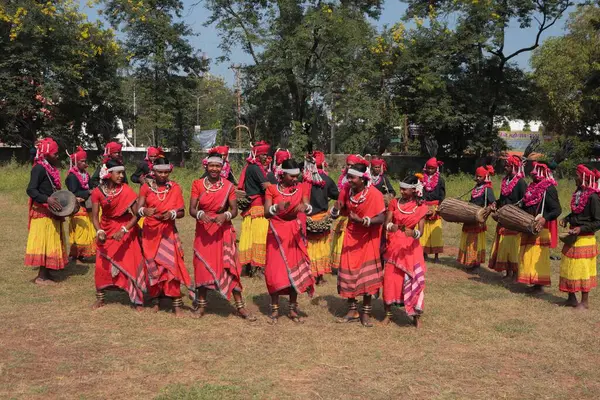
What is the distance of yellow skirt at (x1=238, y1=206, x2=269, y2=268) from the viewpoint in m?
9.68

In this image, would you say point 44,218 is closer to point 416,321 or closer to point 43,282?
point 43,282

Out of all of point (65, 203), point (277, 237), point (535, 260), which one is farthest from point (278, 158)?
point (535, 260)

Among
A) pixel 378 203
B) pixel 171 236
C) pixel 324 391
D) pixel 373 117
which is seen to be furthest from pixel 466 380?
pixel 373 117

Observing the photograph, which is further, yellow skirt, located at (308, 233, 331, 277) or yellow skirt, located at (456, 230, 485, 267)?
yellow skirt, located at (456, 230, 485, 267)

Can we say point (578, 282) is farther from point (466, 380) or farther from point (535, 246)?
point (466, 380)

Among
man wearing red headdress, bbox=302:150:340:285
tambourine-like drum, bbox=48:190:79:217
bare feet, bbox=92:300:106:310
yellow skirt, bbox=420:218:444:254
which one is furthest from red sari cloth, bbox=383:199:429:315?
tambourine-like drum, bbox=48:190:79:217

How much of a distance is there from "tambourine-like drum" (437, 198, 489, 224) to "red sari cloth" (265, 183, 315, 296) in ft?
12.8

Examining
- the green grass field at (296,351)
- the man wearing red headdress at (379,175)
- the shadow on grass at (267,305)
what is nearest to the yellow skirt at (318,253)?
the green grass field at (296,351)

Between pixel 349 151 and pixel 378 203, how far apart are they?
82.3ft

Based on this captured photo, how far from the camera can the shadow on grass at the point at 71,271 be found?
9.62 m

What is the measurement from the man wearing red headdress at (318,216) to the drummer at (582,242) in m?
3.38

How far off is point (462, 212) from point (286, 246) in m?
4.17

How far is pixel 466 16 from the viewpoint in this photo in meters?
27.5

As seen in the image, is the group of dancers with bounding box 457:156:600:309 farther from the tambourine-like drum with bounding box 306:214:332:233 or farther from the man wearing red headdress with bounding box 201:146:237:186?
the man wearing red headdress with bounding box 201:146:237:186
